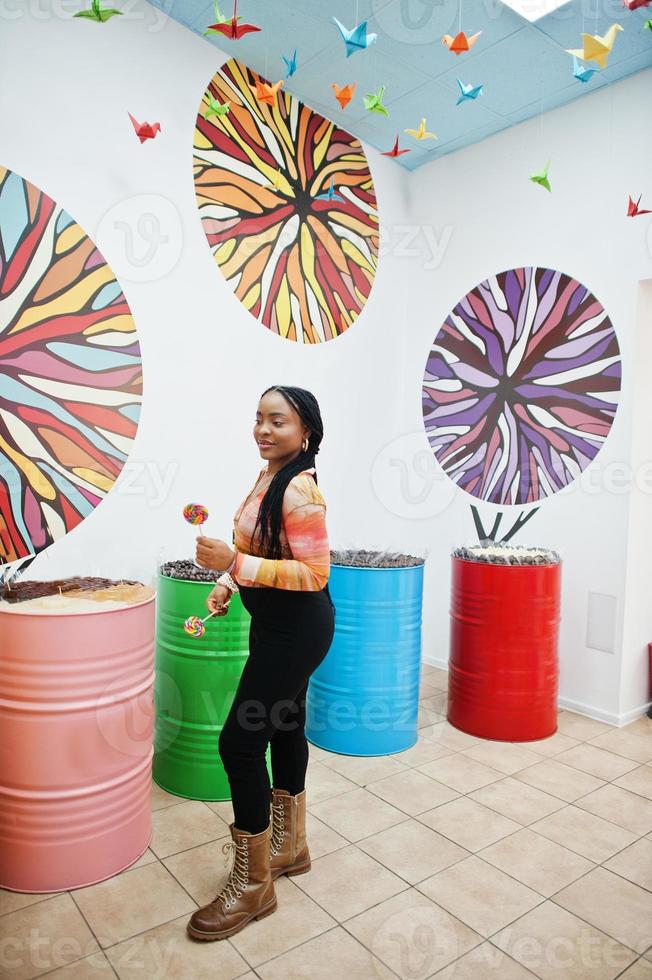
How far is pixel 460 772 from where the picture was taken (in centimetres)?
270

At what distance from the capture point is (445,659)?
13.1 ft

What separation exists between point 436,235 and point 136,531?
103 inches

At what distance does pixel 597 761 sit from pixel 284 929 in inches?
67.0

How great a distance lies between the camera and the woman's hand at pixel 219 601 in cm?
191

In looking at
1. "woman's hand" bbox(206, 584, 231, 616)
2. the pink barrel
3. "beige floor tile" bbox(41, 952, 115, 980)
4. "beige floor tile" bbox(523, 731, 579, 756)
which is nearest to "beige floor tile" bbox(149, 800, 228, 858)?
the pink barrel

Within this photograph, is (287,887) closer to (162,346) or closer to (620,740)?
(620,740)

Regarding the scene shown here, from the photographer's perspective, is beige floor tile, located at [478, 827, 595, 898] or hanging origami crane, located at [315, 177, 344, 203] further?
hanging origami crane, located at [315, 177, 344, 203]

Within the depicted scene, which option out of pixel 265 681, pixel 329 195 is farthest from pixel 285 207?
pixel 265 681

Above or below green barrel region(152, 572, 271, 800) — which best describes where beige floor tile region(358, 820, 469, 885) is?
below

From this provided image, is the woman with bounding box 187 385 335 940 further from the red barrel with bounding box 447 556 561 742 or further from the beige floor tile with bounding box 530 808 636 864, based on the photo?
the red barrel with bounding box 447 556 561 742

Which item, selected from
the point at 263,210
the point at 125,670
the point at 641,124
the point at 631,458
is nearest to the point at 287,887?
the point at 125,670

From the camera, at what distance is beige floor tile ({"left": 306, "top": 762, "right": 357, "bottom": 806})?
8.12 feet

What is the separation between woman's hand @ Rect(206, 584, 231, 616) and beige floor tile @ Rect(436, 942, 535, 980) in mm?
1065

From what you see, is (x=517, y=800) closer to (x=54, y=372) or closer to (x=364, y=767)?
(x=364, y=767)
